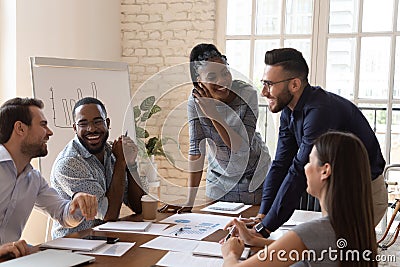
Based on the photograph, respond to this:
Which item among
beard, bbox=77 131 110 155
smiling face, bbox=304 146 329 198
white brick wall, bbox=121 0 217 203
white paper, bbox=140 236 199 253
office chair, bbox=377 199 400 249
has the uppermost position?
white brick wall, bbox=121 0 217 203

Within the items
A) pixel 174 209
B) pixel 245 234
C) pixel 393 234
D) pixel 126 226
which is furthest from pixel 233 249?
pixel 393 234

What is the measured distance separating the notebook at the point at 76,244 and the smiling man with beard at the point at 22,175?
0.70 ft

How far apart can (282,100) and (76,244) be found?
891 mm

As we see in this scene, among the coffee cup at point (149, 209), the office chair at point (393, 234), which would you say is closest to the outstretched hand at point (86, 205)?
the coffee cup at point (149, 209)

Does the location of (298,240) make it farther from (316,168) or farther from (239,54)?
(239,54)

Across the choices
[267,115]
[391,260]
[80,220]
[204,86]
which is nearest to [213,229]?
[80,220]

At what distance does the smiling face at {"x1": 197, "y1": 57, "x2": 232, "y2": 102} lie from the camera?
2393 millimetres

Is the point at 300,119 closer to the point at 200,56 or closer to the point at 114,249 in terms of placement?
the point at 200,56

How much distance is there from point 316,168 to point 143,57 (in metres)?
3.43

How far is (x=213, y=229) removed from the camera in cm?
203

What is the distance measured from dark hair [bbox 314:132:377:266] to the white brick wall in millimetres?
3200

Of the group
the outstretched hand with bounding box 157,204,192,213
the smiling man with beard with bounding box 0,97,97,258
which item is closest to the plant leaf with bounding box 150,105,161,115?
the outstretched hand with bounding box 157,204,192,213

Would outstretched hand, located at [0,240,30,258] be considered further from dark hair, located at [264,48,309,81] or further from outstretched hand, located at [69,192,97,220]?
dark hair, located at [264,48,309,81]

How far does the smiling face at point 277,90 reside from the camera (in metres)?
1.92
